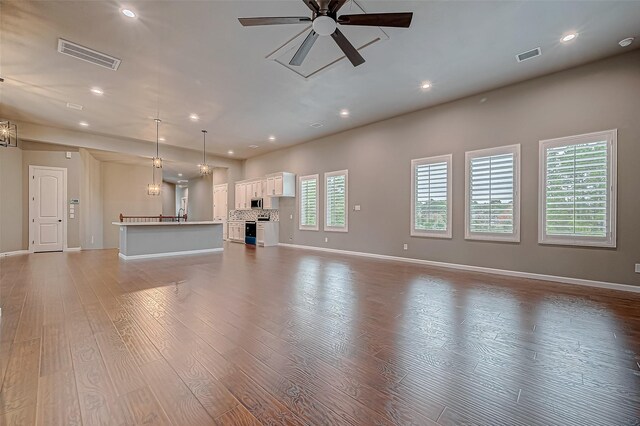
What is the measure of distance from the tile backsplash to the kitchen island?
2270 millimetres

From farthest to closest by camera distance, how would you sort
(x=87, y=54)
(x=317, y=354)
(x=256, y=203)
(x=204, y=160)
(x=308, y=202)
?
(x=256, y=203) → (x=204, y=160) → (x=308, y=202) → (x=87, y=54) → (x=317, y=354)

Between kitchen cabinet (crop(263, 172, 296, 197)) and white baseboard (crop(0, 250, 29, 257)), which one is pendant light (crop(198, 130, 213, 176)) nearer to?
kitchen cabinet (crop(263, 172, 296, 197))

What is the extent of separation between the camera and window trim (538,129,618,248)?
12.7 feet

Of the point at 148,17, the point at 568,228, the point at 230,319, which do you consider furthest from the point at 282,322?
the point at 568,228

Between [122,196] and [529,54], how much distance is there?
41.4ft

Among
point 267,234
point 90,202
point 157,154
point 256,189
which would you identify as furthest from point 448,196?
point 90,202

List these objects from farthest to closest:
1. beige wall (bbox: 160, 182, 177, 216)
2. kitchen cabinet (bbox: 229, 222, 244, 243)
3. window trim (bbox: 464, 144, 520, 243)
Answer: beige wall (bbox: 160, 182, 177, 216) → kitchen cabinet (bbox: 229, 222, 244, 243) → window trim (bbox: 464, 144, 520, 243)

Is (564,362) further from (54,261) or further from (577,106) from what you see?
(54,261)

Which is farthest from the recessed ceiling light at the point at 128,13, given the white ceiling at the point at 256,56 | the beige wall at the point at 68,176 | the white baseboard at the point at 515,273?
the beige wall at the point at 68,176

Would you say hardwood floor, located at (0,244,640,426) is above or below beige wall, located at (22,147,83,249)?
below

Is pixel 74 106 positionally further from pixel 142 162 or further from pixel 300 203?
pixel 300 203

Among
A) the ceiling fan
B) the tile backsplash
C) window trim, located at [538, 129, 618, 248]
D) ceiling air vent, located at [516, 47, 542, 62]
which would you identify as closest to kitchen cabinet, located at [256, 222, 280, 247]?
the tile backsplash

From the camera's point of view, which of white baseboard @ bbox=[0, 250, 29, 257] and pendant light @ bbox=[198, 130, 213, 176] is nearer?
white baseboard @ bbox=[0, 250, 29, 257]

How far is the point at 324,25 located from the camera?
8.28 feet
